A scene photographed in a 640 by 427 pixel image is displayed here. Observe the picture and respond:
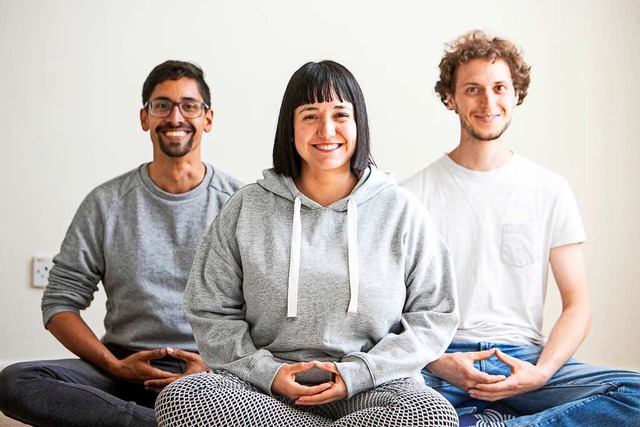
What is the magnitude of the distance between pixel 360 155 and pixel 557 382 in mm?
712

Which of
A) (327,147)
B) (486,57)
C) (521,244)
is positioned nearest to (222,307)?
(327,147)

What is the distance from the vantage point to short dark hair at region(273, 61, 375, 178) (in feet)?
6.66

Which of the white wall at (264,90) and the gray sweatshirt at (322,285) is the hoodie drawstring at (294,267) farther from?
the white wall at (264,90)

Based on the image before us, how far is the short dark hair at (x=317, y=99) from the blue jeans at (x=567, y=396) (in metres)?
0.56

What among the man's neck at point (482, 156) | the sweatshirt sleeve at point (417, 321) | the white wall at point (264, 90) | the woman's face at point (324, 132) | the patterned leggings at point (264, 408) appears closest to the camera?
the patterned leggings at point (264, 408)

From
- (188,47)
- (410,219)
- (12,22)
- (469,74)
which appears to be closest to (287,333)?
(410,219)

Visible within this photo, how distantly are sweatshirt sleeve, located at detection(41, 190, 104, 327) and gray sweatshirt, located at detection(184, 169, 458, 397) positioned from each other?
484mm

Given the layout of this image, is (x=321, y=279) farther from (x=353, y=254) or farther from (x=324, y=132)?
(x=324, y=132)

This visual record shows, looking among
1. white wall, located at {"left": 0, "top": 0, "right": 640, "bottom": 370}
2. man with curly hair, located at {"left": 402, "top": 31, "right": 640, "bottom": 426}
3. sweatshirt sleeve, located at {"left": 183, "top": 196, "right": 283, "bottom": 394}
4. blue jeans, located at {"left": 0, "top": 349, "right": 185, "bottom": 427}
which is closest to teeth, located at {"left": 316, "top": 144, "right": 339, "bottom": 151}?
sweatshirt sleeve, located at {"left": 183, "top": 196, "right": 283, "bottom": 394}

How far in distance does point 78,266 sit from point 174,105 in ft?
1.60

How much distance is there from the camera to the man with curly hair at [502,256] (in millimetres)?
2162

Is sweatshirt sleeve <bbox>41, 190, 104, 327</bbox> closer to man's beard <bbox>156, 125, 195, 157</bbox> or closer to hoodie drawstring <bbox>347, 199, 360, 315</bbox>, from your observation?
man's beard <bbox>156, 125, 195, 157</bbox>

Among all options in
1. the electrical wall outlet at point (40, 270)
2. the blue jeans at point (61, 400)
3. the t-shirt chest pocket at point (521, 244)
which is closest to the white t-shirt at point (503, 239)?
the t-shirt chest pocket at point (521, 244)

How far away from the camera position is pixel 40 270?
3.04 metres
